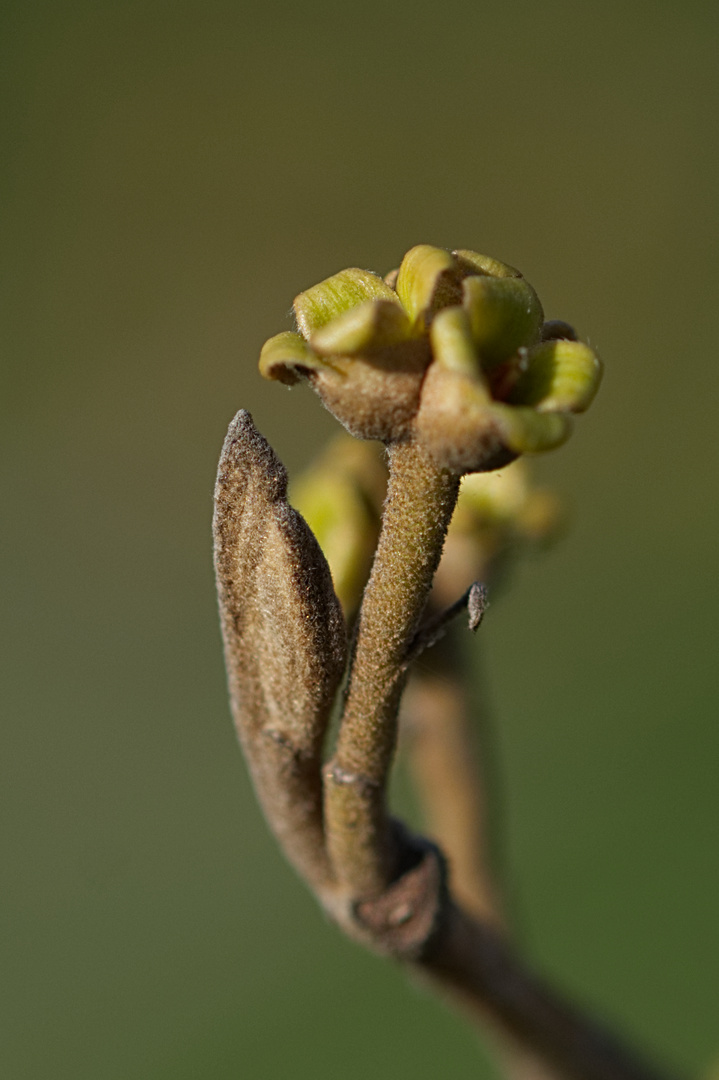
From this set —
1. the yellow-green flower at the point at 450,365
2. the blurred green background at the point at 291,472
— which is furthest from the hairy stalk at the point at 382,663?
the blurred green background at the point at 291,472

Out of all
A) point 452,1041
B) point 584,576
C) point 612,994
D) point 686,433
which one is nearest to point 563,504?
point 612,994

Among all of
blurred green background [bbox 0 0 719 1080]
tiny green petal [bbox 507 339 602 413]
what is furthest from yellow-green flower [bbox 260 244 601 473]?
blurred green background [bbox 0 0 719 1080]

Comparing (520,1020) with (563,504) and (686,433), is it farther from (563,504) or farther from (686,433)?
(686,433)

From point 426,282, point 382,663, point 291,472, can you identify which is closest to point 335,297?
point 426,282

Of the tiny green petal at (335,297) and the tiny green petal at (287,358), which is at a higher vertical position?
the tiny green petal at (335,297)

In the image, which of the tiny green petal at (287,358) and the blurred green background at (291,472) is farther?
the blurred green background at (291,472)

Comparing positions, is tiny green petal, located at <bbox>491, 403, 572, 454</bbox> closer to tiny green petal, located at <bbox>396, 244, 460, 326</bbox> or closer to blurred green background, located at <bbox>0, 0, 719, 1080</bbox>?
tiny green petal, located at <bbox>396, 244, 460, 326</bbox>

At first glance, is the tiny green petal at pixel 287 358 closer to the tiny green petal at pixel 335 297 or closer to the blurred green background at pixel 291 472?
the tiny green petal at pixel 335 297
